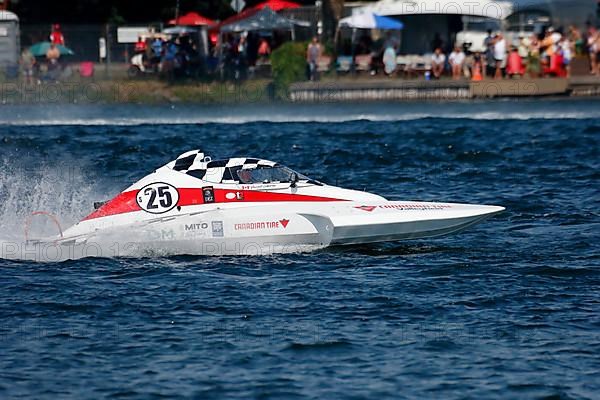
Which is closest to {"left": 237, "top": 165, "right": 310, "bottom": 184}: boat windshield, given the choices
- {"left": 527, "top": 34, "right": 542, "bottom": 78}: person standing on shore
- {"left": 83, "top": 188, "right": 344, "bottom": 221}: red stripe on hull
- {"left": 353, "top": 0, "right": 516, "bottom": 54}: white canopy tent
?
{"left": 83, "top": 188, "right": 344, "bottom": 221}: red stripe on hull

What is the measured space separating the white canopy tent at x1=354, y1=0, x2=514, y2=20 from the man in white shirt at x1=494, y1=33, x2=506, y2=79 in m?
2.54

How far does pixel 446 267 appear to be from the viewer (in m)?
13.8

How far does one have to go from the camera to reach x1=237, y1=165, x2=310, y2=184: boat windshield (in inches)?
567

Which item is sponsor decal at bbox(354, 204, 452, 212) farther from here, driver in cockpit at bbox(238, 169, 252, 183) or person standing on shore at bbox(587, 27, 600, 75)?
person standing on shore at bbox(587, 27, 600, 75)

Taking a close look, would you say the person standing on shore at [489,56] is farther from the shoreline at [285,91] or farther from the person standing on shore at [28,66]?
the person standing on shore at [28,66]

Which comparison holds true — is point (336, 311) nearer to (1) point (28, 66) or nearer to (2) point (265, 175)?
(2) point (265, 175)

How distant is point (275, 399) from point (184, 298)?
321 centimetres

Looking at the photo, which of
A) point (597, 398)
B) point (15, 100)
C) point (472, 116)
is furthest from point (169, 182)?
point (15, 100)

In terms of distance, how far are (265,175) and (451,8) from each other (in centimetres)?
2242

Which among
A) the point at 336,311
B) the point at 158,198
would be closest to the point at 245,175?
the point at 158,198

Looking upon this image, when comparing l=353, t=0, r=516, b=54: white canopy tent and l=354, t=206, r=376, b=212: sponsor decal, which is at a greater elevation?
l=353, t=0, r=516, b=54: white canopy tent

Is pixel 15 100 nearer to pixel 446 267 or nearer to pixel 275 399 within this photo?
pixel 446 267

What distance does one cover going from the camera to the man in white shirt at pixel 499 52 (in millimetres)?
32188

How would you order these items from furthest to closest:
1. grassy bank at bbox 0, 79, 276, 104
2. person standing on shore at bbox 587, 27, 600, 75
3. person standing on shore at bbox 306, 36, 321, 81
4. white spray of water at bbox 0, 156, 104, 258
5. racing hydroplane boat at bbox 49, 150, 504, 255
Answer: grassy bank at bbox 0, 79, 276, 104, person standing on shore at bbox 306, 36, 321, 81, person standing on shore at bbox 587, 27, 600, 75, white spray of water at bbox 0, 156, 104, 258, racing hydroplane boat at bbox 49, 150, 504, 255
